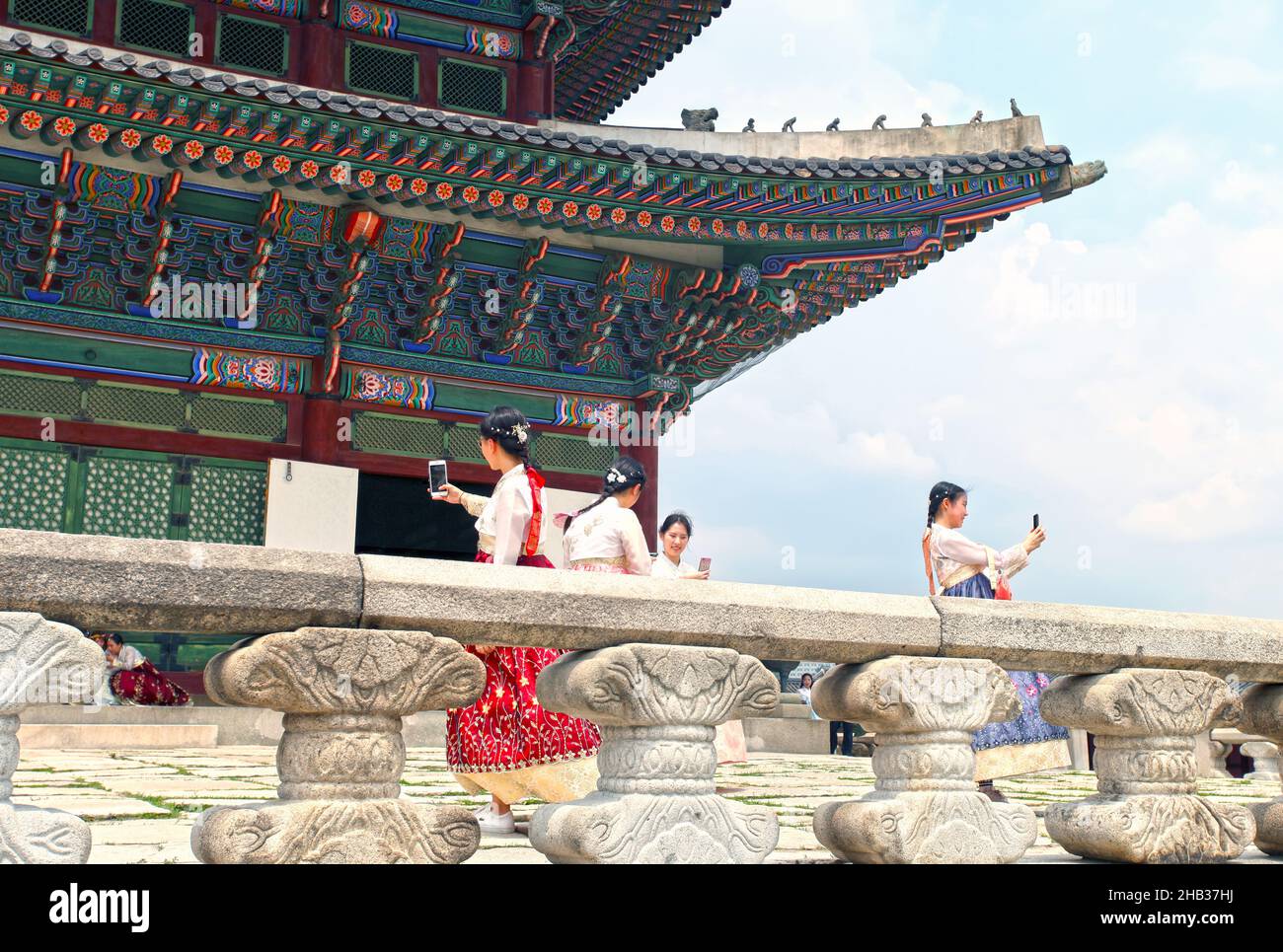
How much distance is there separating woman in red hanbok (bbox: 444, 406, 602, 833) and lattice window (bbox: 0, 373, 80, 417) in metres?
6.06

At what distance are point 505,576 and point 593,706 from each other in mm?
366

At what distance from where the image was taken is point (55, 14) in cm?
1012

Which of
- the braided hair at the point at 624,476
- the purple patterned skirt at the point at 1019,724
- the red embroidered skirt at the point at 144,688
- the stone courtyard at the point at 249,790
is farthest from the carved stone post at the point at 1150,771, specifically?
the red embroidered skirt at the point at 144,688

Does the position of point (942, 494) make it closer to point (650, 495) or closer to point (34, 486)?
point (650, 495)

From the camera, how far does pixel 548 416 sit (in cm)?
1141

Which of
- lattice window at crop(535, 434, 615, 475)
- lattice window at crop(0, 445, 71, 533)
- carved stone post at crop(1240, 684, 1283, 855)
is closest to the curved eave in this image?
lattice window at crop(535, 434, 615, 475)

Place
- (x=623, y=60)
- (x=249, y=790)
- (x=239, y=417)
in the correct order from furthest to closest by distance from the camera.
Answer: (x=623, y=60) < (x=239, y=417) < (x=249, y=790)

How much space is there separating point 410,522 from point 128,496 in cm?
306

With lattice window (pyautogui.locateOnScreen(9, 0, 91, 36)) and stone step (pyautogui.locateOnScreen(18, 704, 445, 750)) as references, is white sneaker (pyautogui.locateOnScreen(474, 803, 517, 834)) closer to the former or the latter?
stone step (pyautogui.locateOnScreen(18, 704, 445, 750))

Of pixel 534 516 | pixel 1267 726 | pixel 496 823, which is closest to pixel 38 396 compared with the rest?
pixel 534 516

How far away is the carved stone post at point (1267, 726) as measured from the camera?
13.0ft
